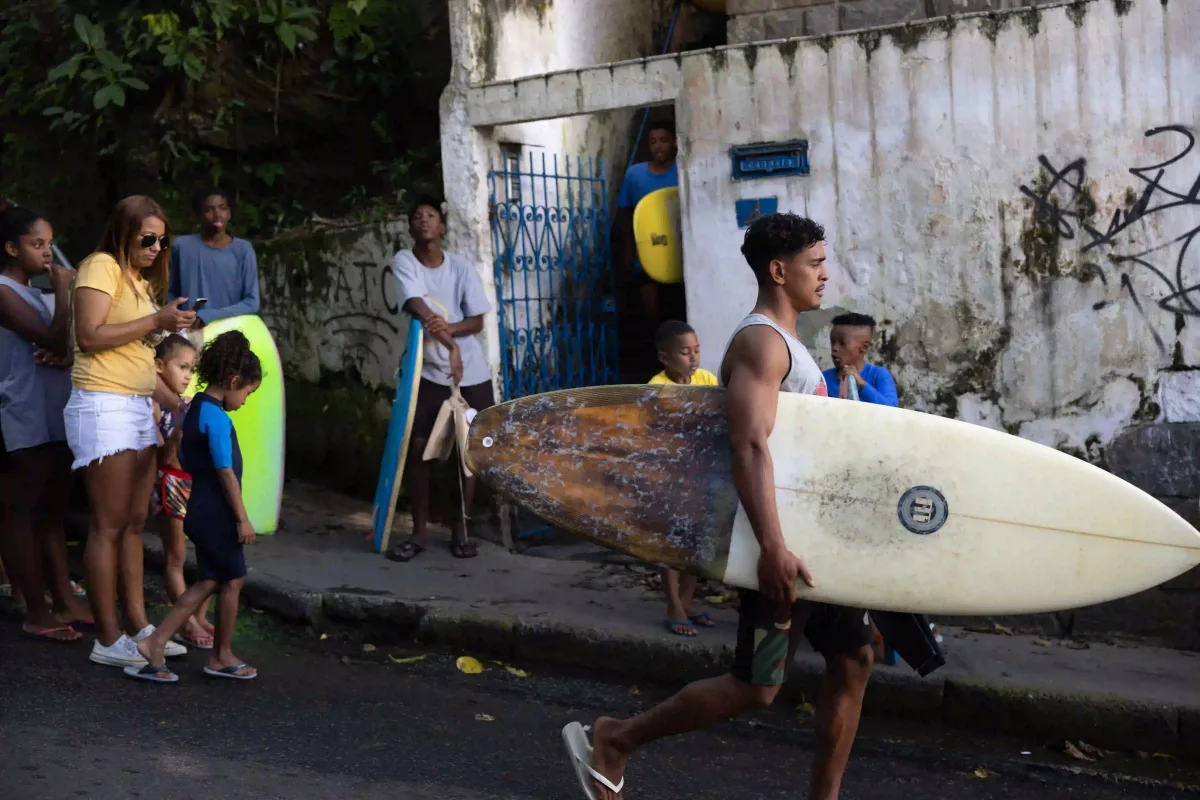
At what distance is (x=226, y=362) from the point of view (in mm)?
4910

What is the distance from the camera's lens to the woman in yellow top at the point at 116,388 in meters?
4.90

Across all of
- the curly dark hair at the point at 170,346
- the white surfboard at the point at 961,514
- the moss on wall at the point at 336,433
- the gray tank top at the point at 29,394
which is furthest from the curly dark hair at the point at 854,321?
the moss on wall at the point at 336,433

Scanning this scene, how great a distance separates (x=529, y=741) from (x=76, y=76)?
7.77 metres

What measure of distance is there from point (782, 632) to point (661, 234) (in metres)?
3.77

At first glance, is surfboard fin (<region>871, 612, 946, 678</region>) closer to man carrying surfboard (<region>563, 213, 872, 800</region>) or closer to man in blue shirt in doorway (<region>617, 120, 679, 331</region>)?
man carrying surfboard (<region>563, 213, 872, 800</region>)

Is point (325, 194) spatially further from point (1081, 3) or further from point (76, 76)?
point (1081, 3)

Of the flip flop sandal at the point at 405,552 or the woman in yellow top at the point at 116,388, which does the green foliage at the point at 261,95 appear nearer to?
the flip flop sandal at the point at 405,552

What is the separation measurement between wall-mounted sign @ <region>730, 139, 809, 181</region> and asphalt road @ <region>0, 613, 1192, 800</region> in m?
2.51

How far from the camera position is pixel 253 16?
31.6 feet

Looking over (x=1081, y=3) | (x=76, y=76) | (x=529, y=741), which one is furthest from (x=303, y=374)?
(x=1081, y=3)

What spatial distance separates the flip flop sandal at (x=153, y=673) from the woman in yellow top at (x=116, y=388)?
0.05 meters

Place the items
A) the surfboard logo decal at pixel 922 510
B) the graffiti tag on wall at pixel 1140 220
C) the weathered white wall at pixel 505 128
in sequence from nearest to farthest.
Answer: the surfboard logo decal at pixel 922 510 → the graffiti tag on wall at pixel 1140 220 → the weathered white wall at pixel 505 128

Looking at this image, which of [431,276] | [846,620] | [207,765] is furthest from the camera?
[431,276]

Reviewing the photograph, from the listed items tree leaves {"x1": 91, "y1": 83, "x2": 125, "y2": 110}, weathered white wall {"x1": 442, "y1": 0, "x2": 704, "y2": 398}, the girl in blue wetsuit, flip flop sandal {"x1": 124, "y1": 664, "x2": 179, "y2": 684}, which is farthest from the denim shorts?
tree leaves {"x1": 91, "y1": 83, "x2": 125, "y2": 110}
